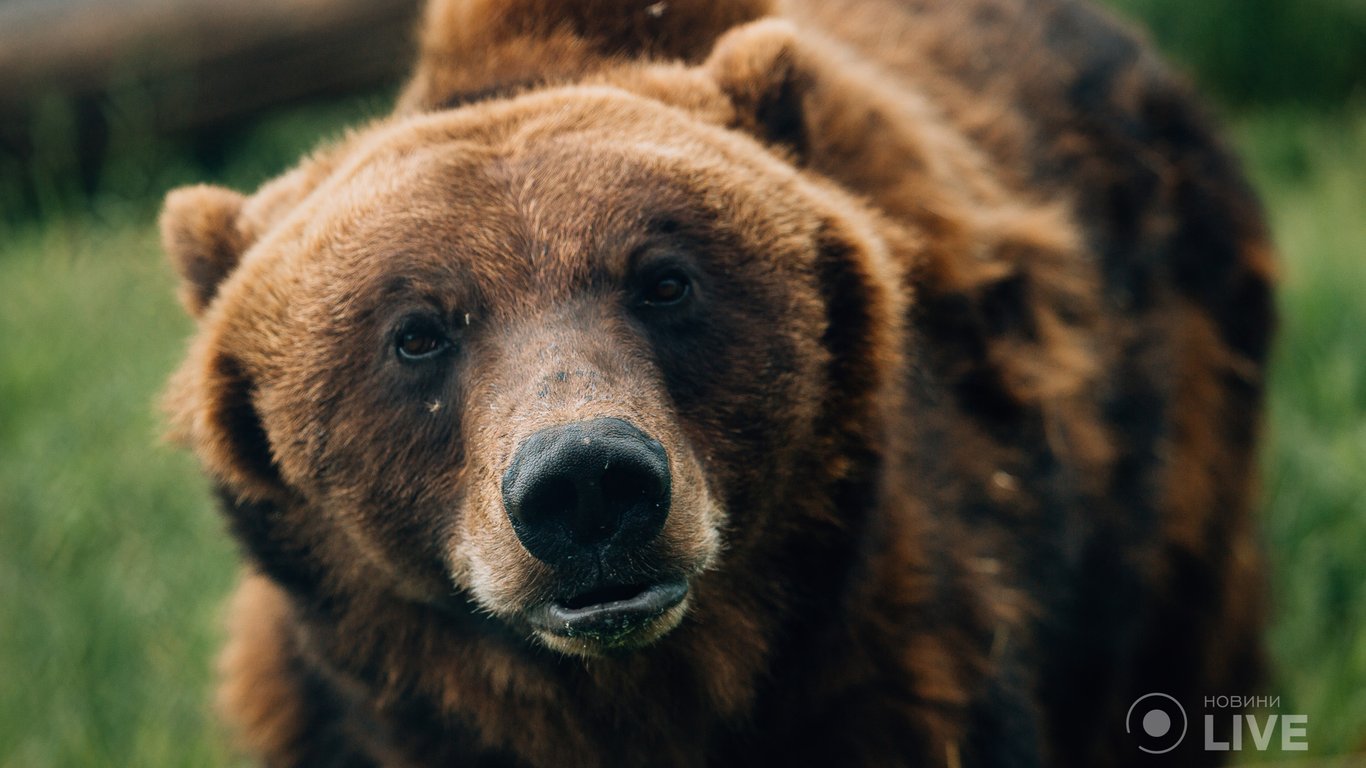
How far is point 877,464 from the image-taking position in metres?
3.00

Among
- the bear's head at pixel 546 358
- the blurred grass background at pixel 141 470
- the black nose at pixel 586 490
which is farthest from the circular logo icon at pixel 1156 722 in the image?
the black nose at pixel 586 490

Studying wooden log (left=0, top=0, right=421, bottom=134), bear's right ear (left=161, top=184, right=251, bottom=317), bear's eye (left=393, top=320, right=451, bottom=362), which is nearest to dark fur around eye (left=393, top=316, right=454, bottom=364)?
bear's eye (left=393, top=320, right=451, bottom=362)

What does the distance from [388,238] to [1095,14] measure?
8.95 ft

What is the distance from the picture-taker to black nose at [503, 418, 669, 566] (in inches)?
92.8

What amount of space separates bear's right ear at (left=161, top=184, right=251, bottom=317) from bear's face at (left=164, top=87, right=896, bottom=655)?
144 millimetres

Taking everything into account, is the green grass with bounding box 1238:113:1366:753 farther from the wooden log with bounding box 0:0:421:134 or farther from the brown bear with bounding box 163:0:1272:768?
the wooden log with bounding box 0:0:421:134

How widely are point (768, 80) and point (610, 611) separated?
124 centimetres

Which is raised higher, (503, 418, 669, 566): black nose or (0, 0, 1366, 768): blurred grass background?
(503, 418, 669, 566): black nose

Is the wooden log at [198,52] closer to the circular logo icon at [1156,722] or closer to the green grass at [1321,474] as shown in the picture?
the green grass at [1321,474]

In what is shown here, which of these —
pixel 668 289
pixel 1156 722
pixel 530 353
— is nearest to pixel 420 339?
pixel 530 353

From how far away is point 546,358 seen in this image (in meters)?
2.62

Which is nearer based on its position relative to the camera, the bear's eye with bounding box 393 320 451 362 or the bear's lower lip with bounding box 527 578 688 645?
the bear's lower lip with bounding box 527 578 688 645

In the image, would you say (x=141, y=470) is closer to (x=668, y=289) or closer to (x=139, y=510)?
(x=139, y=510)

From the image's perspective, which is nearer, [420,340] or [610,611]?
[610,611]
